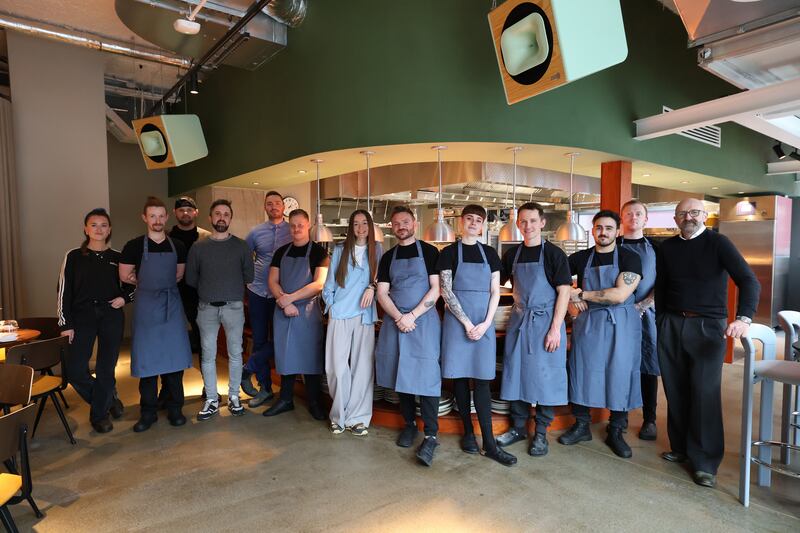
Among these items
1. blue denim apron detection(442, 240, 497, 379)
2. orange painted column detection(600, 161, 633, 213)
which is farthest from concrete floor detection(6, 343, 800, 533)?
orange painted column detection(600, 161, 633, 213)

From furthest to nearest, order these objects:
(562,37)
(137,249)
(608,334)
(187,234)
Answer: (187,234) < (137,249) < (608,334) < (562,37)

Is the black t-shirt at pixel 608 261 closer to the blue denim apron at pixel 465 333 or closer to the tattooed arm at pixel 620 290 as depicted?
the tattooed arm at pixel 620 290

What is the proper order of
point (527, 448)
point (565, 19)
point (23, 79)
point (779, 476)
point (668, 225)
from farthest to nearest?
1. point (668, 225)
2. point (23, 79)
3. point (527, 448)
4. point (779, 476)
5. point (565, 19)

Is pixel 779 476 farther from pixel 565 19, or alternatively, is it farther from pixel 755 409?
pixel 565 19

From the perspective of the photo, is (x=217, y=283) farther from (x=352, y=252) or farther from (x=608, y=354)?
(x=608, y=354)

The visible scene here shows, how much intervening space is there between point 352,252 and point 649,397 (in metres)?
2.49

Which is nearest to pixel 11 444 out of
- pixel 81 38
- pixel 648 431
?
pixel 648 431

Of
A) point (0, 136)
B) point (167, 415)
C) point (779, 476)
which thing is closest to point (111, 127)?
point (0, 136)

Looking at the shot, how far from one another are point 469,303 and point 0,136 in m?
5.34

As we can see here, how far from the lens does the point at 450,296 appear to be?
3.05 metres

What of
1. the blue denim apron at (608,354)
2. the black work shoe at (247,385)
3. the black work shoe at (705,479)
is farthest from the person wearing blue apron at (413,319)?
the black work shoe at (247,385)

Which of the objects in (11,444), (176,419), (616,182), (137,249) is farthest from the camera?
(616,182)

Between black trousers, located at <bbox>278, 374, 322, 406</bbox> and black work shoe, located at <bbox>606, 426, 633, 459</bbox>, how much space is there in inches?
87.4

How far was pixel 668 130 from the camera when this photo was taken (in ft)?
15.0
